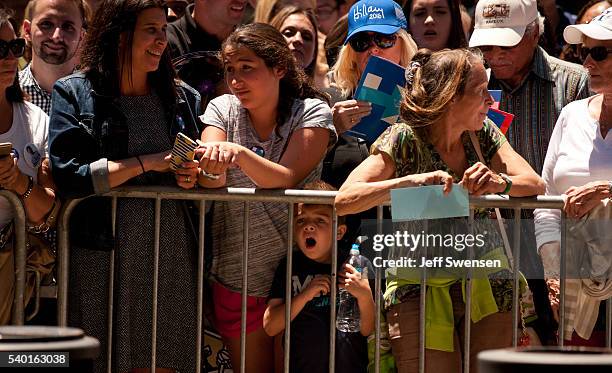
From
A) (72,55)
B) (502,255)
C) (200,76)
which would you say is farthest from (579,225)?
(72,55)

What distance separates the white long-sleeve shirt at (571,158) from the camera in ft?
21.8

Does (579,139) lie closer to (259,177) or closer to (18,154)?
(259,177)

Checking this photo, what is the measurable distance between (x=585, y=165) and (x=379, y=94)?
1.11 m

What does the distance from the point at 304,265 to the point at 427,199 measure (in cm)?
75

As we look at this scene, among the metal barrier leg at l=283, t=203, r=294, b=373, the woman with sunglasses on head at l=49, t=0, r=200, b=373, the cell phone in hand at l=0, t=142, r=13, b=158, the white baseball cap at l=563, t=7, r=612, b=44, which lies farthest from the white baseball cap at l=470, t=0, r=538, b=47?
the cell phone in hand at l=0, t=142, r=13, b=158

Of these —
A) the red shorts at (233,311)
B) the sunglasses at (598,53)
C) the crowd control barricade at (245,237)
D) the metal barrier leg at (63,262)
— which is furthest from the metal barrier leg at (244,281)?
the sunglasses at (598,53)

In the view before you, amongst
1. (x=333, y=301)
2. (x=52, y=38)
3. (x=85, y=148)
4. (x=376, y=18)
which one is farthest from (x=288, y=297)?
(x=52, y=38)

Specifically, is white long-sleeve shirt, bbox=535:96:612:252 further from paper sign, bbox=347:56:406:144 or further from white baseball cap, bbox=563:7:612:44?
paper sign, bbox=347:56:406:144

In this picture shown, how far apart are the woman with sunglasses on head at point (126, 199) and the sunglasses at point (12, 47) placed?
28 centimetres

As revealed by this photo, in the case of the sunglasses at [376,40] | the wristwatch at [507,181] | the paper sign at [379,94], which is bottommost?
the wristwatch at [507,181]

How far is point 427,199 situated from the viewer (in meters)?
6.16

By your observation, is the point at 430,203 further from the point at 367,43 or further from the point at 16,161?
the point at 16,161

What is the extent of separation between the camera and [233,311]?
6566mm

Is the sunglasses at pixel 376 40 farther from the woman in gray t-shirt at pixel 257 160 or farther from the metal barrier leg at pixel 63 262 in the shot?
the metal barrier leg at pixel 63 262
